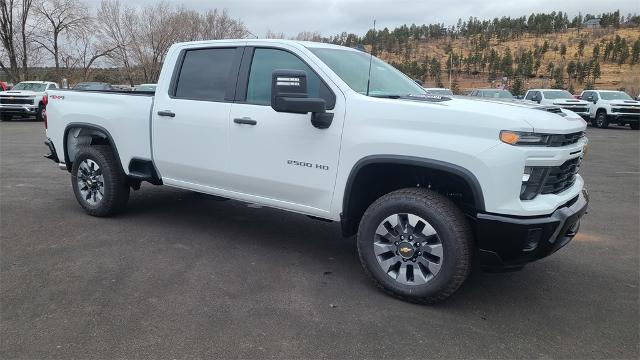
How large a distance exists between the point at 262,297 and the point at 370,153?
138 cm

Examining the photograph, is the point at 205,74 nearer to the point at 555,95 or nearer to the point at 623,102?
the point at 555,95

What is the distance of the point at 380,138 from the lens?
3.76m

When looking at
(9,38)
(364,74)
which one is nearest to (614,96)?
(364,74)

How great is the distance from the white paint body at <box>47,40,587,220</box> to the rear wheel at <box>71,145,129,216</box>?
289mm

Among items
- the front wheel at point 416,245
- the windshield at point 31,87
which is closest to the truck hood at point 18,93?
the windshield at point 31,87

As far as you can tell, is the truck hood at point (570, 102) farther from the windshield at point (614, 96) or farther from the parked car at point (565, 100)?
the windshield at point (614, 96)

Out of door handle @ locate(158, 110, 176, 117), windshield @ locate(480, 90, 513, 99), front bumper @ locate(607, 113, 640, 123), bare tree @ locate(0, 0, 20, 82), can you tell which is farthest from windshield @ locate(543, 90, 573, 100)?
bare tree @ locate(0, 0, 20, 82)

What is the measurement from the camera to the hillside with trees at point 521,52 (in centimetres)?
3981

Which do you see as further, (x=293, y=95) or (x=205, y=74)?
(x=205, y=74)

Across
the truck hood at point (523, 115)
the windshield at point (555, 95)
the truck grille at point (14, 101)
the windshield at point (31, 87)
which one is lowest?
the truck grille at point (14, 101)

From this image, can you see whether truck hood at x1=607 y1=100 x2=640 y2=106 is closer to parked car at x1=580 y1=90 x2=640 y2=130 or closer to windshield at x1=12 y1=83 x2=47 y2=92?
parked car at x1=580 y1=90 x2=640 y2=130

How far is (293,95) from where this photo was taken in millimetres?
3752

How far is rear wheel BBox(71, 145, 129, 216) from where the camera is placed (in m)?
5.70

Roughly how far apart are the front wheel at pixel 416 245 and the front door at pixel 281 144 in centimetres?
49
